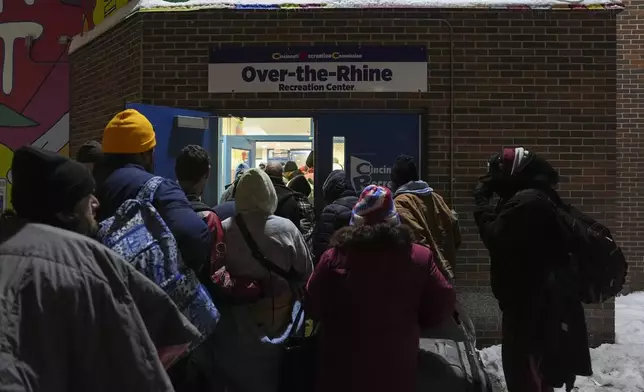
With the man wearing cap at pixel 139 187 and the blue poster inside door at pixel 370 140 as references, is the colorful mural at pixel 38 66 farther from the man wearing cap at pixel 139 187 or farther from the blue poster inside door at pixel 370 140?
the man wearing cap at pixel 139 187

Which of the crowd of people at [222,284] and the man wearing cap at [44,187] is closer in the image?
the crowd of people at [222,284]

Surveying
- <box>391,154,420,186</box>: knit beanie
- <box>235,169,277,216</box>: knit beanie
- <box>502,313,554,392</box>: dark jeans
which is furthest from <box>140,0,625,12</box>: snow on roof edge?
<box>502,313,554,392</box>: dark jeans

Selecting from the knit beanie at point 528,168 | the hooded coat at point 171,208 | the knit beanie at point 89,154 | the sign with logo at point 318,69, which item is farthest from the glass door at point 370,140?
the hooded coat at point 171,208

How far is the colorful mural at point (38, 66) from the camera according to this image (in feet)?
29.5

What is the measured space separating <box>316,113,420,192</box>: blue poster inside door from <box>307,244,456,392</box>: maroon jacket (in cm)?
401

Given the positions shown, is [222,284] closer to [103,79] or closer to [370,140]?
[370,140]

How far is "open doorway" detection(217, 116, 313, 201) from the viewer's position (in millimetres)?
7812

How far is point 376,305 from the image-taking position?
2920mm

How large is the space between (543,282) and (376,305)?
1258 mm

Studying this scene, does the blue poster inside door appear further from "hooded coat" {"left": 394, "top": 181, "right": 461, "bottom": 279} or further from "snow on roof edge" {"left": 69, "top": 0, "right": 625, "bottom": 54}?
"hooded coat" {"left": 394, "top": 181, "right": 461, "bottom": 279}

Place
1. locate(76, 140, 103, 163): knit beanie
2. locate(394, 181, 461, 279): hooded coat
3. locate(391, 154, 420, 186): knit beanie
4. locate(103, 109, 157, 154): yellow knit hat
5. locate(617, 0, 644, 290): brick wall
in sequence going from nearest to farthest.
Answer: locate(103, 109, 157, 154): yellow knit hat, locate(76, 140, 103, 163): knit beanie, locate(394, 181, 461, 279): hooded coat, locate(391, 154, 420, 186): knit beanie, locate(617, 0, 644, 290): brick wall

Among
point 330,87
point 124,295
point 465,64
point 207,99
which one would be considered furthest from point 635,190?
point 124,295

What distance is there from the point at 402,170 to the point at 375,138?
1632 mm

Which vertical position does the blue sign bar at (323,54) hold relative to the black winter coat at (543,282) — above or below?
above
